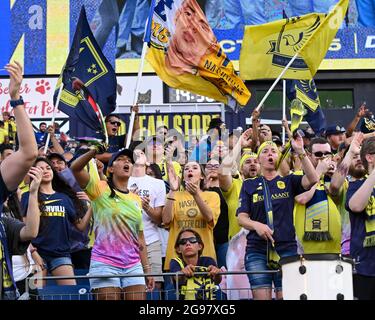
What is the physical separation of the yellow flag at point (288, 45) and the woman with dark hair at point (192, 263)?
360 cm

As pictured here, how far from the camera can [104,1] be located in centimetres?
2494

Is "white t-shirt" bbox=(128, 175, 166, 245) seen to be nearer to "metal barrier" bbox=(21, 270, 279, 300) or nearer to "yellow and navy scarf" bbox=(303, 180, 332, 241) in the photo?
"metal barrier" bbox=(21, 270, 279, 300)

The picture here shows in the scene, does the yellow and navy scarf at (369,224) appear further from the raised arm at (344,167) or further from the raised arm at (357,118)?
the raised arm at (357,118)

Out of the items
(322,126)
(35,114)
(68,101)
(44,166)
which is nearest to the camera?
(44,166)

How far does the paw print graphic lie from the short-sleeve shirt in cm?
1515

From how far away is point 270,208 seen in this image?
904 centimetres

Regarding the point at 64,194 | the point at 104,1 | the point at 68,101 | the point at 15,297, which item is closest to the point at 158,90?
the point at 104,1

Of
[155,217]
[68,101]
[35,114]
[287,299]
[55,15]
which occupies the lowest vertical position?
[287,299]

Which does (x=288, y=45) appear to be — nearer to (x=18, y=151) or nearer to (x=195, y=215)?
(x=195, y=215)

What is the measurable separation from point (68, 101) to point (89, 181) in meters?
2.42

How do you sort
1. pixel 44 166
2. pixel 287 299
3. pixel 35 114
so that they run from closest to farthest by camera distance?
pixel 287 299 → pixel 44 166 → pixel 35 114

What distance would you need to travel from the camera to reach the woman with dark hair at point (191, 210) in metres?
9.37

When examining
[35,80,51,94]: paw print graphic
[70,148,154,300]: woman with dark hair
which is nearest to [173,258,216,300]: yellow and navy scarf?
[70,148,154,300]: woman with dark hair

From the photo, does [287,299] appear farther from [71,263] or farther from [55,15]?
[55,15]
